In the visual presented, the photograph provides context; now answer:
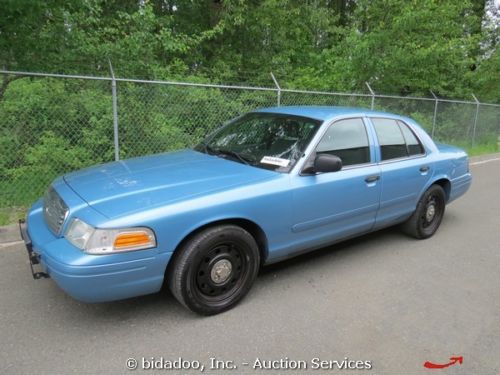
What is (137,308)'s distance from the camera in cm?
319

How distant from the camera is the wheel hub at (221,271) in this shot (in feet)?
10.1

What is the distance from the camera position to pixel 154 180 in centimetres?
325

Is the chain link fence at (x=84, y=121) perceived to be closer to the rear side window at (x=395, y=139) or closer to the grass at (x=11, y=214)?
the grass at (x=11, y=214)

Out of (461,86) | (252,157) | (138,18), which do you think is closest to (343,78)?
(461,86)

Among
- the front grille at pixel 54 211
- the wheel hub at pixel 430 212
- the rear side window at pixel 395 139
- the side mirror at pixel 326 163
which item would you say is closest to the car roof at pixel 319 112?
the rear side window at pixel 395 139

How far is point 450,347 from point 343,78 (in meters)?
10.2

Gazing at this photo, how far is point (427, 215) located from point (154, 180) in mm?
3411

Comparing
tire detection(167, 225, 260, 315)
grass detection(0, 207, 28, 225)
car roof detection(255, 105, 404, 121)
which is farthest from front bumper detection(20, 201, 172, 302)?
grass detection(0, 207, 28, 225)

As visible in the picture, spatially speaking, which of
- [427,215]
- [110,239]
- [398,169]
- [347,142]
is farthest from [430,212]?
[110,239]

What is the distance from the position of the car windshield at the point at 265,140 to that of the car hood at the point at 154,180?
0.14 m

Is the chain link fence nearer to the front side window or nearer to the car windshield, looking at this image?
the car windshield

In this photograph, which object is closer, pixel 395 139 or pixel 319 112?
pixel 319 112

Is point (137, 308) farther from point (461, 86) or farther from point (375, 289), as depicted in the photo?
point (461, 86)

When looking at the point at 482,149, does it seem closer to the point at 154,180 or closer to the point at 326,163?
the point at 326,163
